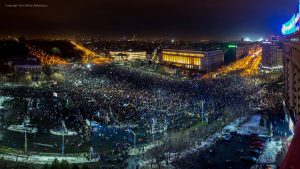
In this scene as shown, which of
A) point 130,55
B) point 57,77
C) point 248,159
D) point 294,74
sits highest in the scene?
point 130,55

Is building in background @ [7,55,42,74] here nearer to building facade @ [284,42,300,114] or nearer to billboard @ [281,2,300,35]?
billboard @ [281,2,300,35]

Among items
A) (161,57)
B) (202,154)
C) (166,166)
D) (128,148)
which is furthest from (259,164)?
(161,57)

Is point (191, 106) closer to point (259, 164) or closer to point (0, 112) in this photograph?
point (259, 164)

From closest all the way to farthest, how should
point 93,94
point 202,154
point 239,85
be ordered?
point 202,154, point 93,94, point 239,85

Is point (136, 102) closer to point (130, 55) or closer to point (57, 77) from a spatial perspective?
point (57, 77)

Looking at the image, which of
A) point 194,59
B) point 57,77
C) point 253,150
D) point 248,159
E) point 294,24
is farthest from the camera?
point 194,59

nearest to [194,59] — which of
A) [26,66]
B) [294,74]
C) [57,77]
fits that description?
[26,66]

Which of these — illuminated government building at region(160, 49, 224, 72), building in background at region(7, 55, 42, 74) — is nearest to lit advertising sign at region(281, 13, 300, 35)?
building in background at region(7, 55, 42, 74)

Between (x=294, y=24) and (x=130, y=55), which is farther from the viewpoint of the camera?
(x=130, y=55)

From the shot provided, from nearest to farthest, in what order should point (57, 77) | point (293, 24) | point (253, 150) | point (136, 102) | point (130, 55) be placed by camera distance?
point (253, 150) → point (293, 24) → point (136, 102) → point (57, 77) → point (130, 55)

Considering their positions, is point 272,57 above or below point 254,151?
above
